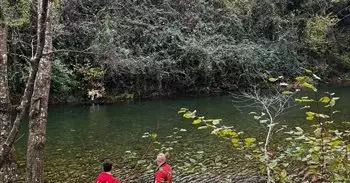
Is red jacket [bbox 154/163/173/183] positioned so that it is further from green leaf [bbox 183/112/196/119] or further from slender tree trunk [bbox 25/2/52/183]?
green leaf [bbox 183/112/196/119]

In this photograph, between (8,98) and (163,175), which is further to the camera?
(163,175)

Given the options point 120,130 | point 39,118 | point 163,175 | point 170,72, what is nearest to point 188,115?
point 39,118

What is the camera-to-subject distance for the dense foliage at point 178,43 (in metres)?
30.7

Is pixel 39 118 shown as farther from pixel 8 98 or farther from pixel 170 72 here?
pixel 170 72

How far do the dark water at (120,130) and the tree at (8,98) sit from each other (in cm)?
736

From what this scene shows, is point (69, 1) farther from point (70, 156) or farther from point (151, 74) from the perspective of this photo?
point (70, 156)

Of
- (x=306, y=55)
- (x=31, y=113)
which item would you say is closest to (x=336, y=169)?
(x=31, y=113)

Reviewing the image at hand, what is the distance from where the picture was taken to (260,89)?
3556 cm

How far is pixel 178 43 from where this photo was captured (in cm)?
3369

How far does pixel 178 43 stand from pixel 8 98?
28339 mm

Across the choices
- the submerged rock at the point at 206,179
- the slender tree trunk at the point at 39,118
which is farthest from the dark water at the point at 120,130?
the slender tree trunk at the point at 39,118

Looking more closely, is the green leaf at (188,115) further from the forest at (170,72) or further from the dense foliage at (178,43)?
the dense foliage at (178,43)

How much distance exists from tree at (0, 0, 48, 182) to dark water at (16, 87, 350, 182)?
7355mm

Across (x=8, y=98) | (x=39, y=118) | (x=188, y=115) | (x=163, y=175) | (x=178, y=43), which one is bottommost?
(x=163, y=175)
